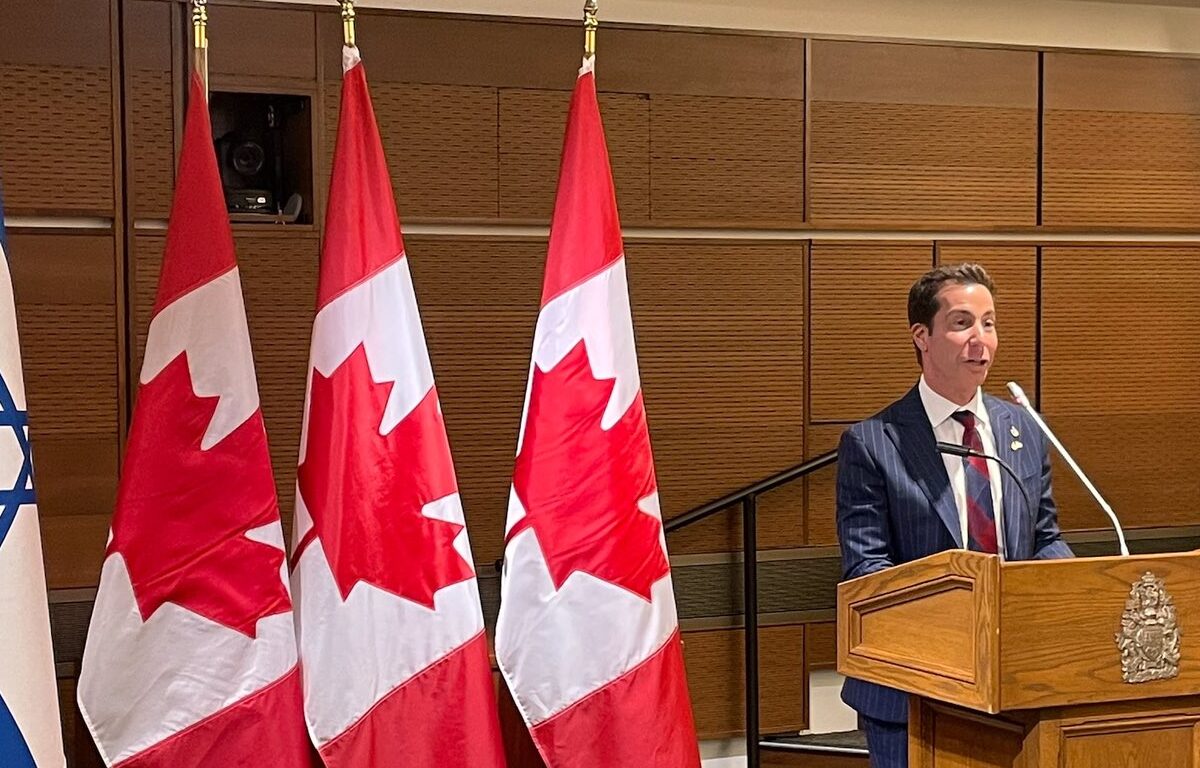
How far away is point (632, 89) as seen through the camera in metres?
4.73

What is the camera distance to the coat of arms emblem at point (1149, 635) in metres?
2.81

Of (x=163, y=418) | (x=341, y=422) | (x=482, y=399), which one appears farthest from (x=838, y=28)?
(x=163, y=418)

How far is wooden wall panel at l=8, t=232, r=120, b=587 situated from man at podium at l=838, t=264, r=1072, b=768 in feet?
6.91

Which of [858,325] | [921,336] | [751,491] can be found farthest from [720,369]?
[921,336]

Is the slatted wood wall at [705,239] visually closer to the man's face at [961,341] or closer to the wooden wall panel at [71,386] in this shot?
the wooden wall panel at [71,386]

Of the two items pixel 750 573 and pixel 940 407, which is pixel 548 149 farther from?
pixel 940 407

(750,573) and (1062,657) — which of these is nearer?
(1062,657)

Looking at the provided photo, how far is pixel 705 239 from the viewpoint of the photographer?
4809mm

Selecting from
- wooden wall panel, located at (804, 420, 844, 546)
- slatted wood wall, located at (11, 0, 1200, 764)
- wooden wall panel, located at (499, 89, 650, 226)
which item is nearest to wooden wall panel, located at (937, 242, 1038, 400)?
slatted wood wall, located at (11, 0, 1200, 764)

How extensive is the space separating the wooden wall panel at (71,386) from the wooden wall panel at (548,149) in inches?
47.0

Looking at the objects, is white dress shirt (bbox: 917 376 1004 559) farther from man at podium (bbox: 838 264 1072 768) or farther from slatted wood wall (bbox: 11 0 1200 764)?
slatted wood wall (bbox: 11 0 1200 764)

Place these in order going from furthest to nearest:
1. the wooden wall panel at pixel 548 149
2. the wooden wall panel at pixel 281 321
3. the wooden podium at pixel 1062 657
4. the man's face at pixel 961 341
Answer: the wooden wall panel at pixel 548 149, the wooden wall panel at pixel 281 321, the man's face at pixel 961 341, the wooden podium at pixel 1062 657

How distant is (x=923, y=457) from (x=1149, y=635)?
2.33 feet

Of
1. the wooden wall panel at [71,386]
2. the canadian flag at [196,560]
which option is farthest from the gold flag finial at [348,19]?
the wooden wall panel at [71,386]
